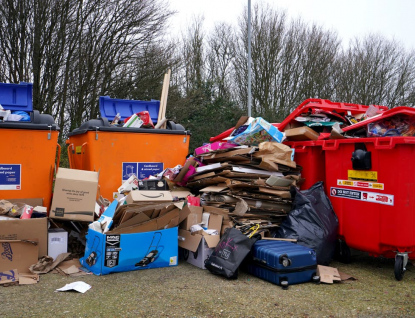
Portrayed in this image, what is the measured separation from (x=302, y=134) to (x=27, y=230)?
3223 mm

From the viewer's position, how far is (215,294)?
3238 millimetres

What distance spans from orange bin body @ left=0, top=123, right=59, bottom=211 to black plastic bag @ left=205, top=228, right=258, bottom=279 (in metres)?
2.14

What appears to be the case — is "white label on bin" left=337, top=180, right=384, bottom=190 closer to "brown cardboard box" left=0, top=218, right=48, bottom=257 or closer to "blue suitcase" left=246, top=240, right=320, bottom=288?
"blue suitcase" left=246, top=240, right=320, bottom=288

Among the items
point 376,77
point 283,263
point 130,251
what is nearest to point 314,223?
point 283,263

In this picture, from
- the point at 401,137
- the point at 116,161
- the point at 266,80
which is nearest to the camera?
the point at 401,137

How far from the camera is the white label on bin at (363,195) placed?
12.5ft

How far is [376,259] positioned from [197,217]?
209cm

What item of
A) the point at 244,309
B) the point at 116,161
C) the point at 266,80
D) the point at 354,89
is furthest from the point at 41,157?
the point at 354,89

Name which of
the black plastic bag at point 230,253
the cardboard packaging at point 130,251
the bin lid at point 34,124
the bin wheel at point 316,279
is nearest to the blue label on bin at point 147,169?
the bin lid at point 34,124

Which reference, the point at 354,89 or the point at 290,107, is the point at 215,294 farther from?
the point at 354,89

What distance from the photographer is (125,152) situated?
5.21 m

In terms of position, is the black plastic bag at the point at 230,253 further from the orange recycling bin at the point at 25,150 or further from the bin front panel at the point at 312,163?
the orange recycling bin at the point at 25,150

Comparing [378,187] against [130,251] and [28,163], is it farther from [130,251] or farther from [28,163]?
[28,163]

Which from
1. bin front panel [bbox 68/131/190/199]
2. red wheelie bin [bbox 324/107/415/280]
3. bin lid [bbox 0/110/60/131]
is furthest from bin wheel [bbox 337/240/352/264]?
bin lid [bbox 0/110/60/131]
